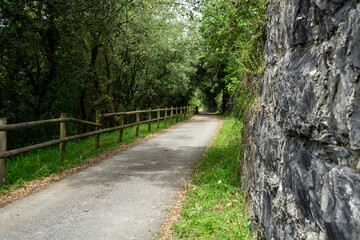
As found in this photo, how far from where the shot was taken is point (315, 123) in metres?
1.42

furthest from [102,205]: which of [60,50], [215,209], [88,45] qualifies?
[88,45]

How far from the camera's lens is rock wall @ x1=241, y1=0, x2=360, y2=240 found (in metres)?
1.11

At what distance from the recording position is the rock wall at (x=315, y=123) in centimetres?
111

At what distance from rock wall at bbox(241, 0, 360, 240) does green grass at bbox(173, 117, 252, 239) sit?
2.88ft

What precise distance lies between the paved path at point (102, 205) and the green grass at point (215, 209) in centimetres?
36

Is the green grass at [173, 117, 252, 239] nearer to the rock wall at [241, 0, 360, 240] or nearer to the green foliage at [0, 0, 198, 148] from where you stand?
the rock wall at [241, 0, 360, 240]

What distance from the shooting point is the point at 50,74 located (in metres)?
9.55

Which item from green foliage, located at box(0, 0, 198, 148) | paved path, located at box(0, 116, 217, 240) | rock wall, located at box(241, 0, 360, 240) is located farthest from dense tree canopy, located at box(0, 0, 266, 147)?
paved path, located at box(0, 116, 217, 240)

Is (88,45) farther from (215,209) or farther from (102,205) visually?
(215,209)

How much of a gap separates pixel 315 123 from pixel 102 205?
3479 millimetres

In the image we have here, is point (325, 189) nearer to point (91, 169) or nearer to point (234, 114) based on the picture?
point (234, 114)

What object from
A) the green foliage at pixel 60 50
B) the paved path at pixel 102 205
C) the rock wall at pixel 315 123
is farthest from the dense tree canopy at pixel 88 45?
the paved path at pixel 102 205

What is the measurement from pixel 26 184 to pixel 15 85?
232 inches

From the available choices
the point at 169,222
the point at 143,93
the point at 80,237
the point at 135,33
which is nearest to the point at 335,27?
the point at 169,222
